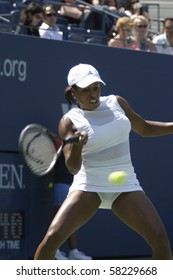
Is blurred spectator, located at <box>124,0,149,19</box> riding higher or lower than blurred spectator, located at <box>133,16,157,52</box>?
lower

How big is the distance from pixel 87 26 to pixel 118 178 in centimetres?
559

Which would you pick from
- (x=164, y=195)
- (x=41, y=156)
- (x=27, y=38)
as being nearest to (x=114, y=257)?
(x=164, y=195)

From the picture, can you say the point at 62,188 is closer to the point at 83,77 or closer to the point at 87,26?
the point at 87,26

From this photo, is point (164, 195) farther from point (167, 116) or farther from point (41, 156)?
point (41, 156)

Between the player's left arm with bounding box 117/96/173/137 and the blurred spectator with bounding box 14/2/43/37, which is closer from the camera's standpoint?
the player's left arm with bounding box 117/96/173/137

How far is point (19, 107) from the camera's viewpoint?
32.8 ft

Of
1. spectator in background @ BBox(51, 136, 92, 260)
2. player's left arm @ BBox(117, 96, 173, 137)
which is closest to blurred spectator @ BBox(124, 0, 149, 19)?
spectator in background @ BBox(51, 136, 92, 260)

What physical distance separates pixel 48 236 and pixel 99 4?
25.9 feet

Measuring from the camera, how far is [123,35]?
37.5 ft

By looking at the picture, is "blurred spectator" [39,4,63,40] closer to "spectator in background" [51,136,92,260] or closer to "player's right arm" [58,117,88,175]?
"spectator in background" [51,136,92,260]

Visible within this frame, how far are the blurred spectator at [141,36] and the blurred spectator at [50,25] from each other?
105 centimetres

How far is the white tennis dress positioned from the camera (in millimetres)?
6555

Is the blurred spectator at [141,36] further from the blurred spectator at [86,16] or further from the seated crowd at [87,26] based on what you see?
the blurred spectator at [86,16]

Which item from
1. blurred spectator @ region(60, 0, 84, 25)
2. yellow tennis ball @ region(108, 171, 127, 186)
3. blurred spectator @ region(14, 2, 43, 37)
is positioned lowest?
blurred spectator @ region(60, 0, 84, 25)
